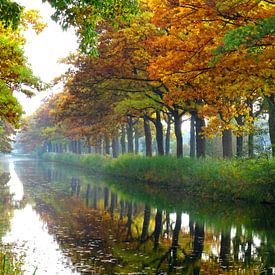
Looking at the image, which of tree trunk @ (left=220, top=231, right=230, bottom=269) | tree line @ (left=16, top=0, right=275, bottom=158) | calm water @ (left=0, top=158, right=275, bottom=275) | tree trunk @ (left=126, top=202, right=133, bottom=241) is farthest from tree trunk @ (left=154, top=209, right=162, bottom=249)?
tree line @ (left=16, top=0, right=275, bottom=158)

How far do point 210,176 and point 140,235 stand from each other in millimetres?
10758

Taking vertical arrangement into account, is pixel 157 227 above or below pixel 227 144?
below

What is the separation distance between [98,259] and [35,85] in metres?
7.94

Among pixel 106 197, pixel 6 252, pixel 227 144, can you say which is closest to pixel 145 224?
pixel 6 252

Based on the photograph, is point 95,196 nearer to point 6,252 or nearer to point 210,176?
point 210,176

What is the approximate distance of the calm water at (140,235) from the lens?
12.0 meters

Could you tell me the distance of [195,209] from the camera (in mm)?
22000

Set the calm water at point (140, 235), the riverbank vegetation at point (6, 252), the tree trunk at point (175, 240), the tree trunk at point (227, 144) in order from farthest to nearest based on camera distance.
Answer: the tree trunk at point (227, 144), the tree trunk at point (175, 240), the calm water at point (140, 235), the riverbank vegetation at point (6, 252)

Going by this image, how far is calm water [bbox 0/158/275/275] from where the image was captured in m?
12.0

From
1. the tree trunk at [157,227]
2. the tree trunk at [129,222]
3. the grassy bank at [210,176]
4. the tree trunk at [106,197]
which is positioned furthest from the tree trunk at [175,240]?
the tree trunk at [106,197]

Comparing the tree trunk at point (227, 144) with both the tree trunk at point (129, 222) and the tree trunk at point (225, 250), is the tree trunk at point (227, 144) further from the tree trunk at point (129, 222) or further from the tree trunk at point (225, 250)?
the tree trunk at point (225, 250)

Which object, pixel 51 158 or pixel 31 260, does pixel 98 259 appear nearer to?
pixel 31 260

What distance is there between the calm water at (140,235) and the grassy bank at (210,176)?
1115mm

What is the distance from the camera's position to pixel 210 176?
2648cm
